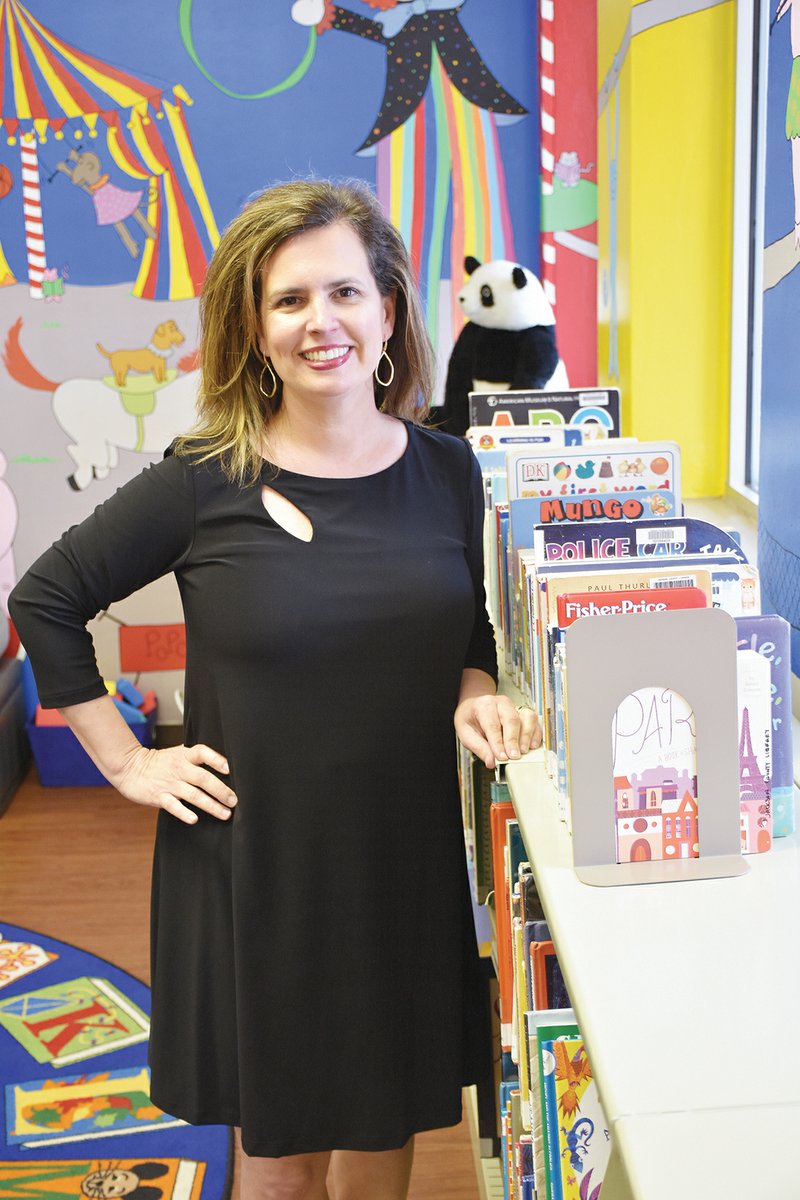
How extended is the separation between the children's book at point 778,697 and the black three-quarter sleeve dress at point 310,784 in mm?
445

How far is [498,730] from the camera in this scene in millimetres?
1508

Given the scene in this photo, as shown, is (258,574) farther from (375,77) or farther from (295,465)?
(375,77)

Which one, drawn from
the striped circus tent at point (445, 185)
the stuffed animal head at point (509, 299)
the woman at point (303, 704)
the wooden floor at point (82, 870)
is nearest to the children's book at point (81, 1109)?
the wooden floor at point (82, 870)

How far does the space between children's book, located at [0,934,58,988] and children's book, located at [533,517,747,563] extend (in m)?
2.22

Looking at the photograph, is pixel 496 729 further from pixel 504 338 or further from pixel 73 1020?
pixel 504 338

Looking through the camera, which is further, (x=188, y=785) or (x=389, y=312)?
(x=389, y=312)

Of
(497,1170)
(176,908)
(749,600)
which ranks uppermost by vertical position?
(749,600)

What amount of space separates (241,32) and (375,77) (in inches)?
18.1

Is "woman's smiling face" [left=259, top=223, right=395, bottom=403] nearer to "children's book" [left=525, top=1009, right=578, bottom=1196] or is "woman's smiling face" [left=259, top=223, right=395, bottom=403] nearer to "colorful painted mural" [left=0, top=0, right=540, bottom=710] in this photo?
"children's book" [left=525, top=1009, right=578, bottom=1196]

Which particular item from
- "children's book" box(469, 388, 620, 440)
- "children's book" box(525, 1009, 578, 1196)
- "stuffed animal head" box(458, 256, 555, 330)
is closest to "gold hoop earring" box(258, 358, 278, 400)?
"children's book" box(525, 1009, 578, 1196)

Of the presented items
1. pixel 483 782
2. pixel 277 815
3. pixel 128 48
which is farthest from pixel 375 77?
pixel 277 815

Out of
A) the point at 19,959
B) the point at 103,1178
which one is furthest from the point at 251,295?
the point at 19,959

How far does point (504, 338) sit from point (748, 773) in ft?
8.06

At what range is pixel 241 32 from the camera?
4168 mm
